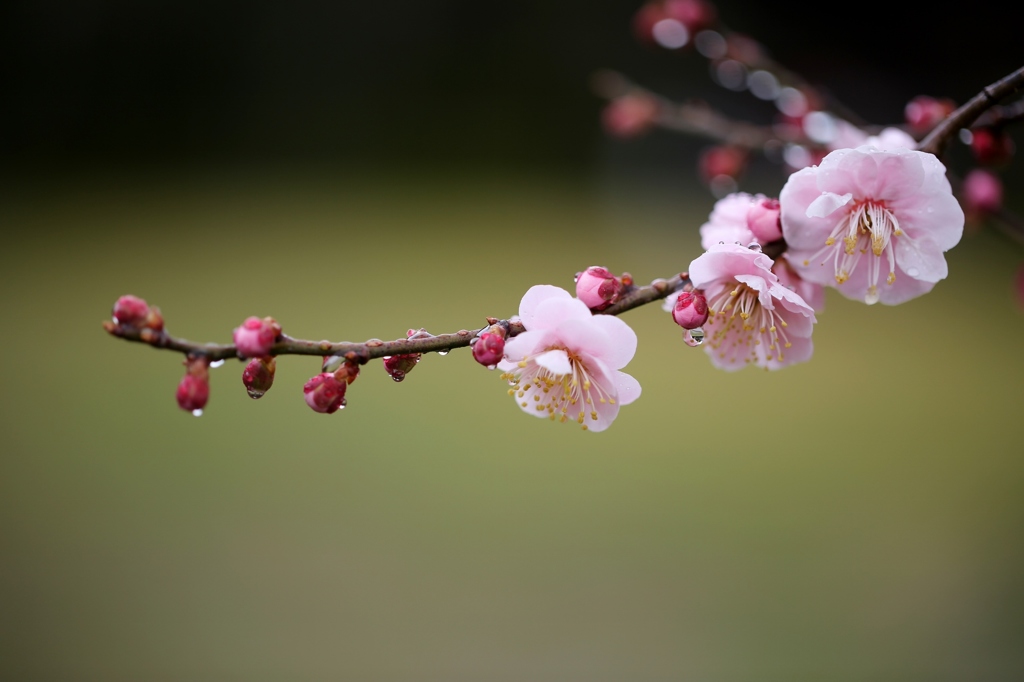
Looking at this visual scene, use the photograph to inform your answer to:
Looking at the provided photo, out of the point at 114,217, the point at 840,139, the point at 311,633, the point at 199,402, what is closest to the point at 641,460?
the point at 311,633

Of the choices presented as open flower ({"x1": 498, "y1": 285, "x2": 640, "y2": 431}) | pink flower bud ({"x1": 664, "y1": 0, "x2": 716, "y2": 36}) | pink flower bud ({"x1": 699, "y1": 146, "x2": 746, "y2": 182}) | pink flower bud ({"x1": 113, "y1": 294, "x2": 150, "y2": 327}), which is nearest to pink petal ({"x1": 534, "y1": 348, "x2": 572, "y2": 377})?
open flower ({"x1": 498, "y1": 285, "x2": 640, "y2": 431})

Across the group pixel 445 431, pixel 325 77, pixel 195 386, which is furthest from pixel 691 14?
pixel 325 77

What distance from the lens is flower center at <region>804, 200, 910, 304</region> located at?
44cm

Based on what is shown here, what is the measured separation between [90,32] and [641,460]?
267 centimetres

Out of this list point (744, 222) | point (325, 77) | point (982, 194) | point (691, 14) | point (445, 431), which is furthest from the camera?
point (325, 77)

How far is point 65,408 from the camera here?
6.91ft

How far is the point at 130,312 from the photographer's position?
361 millimetres

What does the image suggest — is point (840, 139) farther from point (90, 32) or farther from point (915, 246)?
point (90, 32)

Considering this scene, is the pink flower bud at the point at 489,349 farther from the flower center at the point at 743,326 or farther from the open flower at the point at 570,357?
the flower center at the point at 743,326

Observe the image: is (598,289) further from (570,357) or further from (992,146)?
(992,146)

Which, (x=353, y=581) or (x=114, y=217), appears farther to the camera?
(x=114, y=217)

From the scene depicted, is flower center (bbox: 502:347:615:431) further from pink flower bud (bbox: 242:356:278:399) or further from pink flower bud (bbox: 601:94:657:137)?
pink flower bud (bbox: 601:94:657:137)

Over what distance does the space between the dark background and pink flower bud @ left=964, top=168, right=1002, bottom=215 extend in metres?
2.02

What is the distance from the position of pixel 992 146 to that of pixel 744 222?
0.99 feet
